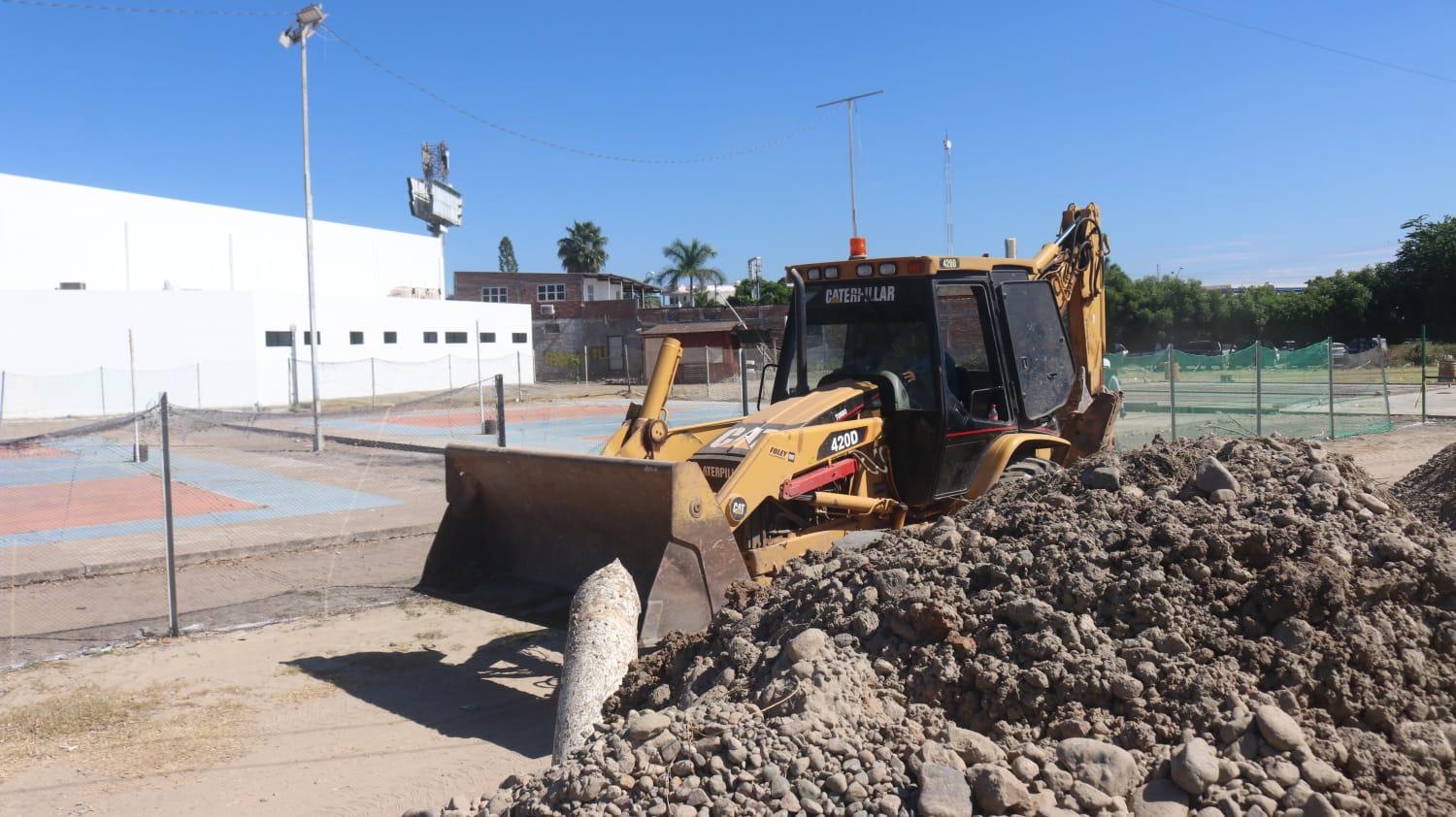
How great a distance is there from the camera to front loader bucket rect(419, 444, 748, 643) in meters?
5.71

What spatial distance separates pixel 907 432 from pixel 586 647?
2784 mm

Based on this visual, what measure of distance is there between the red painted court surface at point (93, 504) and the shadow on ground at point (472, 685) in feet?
20.7

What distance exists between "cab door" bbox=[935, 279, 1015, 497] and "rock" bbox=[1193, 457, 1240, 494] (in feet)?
6.05

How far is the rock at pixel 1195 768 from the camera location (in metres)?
3.62

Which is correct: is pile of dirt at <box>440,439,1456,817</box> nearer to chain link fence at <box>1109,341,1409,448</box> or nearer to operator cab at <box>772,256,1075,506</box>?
operator cab at <box>772,256,1075,506</box>

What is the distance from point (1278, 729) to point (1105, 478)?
78.8 inches

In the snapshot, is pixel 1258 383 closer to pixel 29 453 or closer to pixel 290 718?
pixel 290 718

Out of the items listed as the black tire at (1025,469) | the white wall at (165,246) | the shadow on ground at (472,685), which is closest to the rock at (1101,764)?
the shadow on ground at (472,685)

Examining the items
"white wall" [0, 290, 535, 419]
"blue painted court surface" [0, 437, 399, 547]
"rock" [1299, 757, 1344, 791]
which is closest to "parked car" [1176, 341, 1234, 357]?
"white wall" [0, 290, 535, 419]

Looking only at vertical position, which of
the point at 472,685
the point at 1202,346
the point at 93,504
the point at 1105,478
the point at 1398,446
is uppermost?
the point at 1202,346

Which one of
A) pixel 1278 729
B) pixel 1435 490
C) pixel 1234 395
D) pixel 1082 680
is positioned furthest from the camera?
pixel 1234 395

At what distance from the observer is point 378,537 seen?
38.6 ft

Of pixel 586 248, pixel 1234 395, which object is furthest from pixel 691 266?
pixel 1234 395

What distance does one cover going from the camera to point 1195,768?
3.63 m
